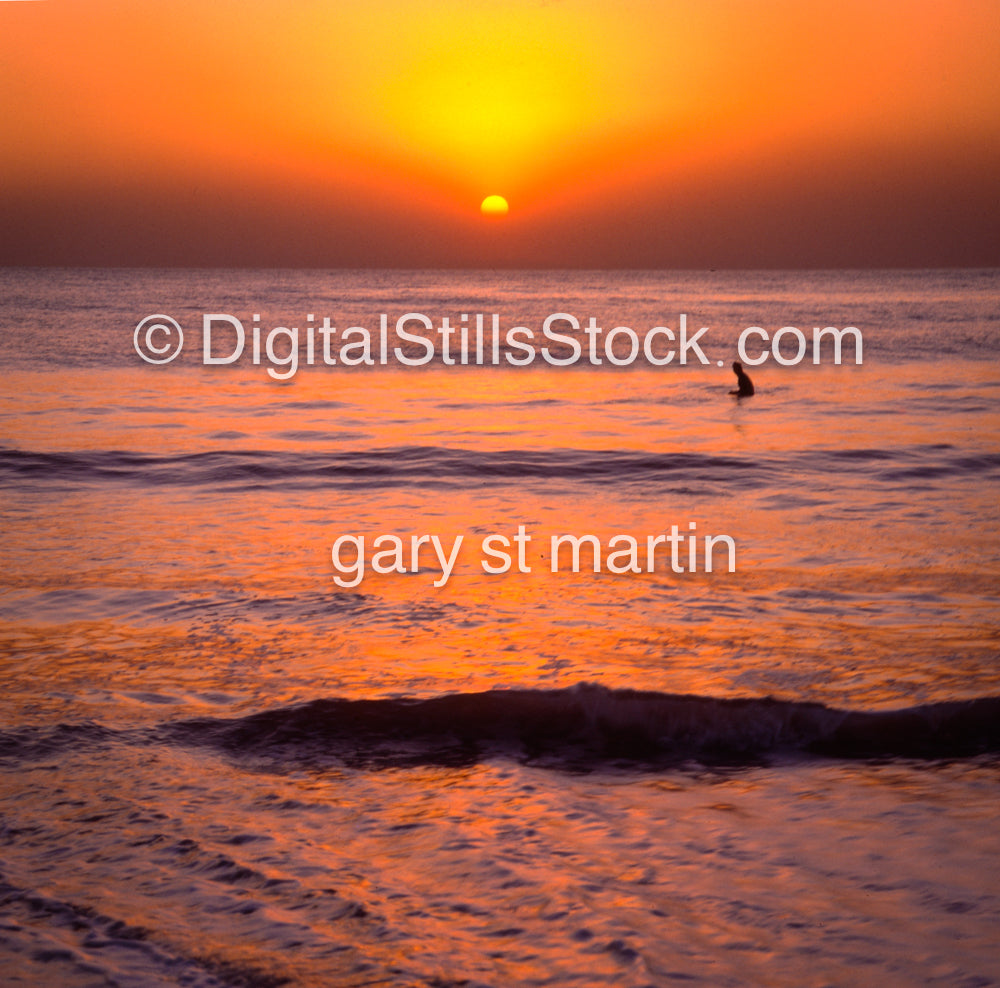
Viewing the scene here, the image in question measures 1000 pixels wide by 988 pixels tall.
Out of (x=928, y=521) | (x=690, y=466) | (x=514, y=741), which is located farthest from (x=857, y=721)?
(x=690, y=466)

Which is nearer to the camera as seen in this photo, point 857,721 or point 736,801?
point 736,801

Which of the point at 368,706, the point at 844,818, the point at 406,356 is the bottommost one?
the point at 844,818

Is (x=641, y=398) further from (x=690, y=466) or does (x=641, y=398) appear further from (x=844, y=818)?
(x=844, y=818)

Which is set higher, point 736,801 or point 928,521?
point 928,521

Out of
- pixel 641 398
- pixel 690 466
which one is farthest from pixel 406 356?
pixel 690 466

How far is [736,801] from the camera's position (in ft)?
13.3

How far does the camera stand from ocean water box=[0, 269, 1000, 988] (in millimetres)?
3100

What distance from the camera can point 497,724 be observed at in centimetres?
488

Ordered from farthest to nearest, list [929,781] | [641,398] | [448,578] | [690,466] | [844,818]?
[641,398] < [690,466] < [448,578] < [929,781] < [844,818]

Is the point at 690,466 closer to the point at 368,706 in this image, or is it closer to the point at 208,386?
the point at 368,706

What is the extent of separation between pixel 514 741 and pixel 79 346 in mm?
28124

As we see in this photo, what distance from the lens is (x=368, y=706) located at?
16.3ft

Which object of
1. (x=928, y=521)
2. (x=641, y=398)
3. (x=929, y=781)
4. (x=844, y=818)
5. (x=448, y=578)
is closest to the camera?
(x=844, y=818)

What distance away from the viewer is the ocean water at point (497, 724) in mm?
3100
